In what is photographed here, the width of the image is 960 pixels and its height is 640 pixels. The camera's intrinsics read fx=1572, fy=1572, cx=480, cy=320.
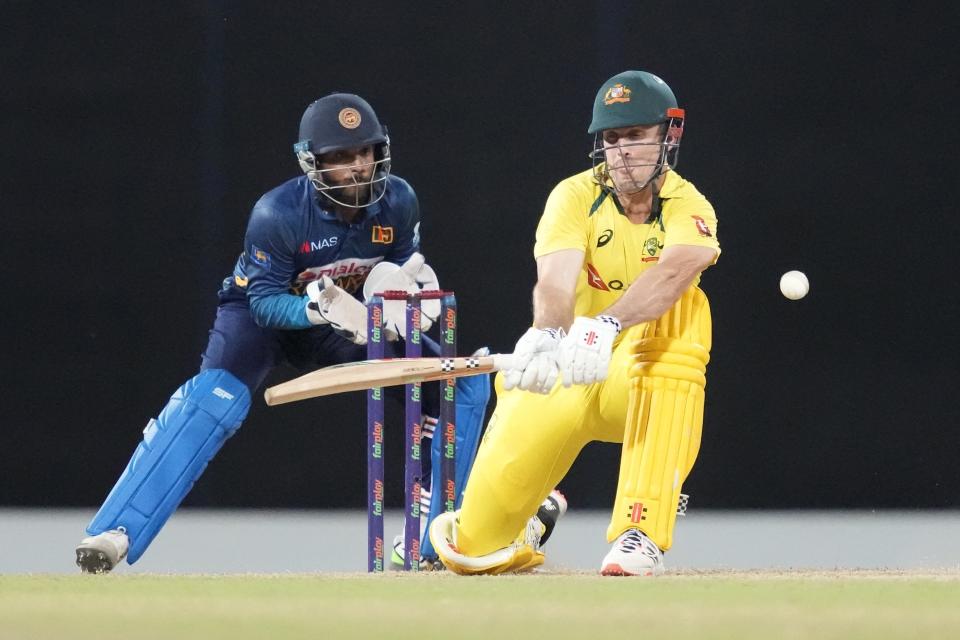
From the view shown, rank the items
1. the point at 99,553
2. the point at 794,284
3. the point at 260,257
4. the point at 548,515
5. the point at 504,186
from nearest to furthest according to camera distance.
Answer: the point at 794,284 < the point at 99,553 < the point at 260,257 < the point at 548,515 < the point at 504,186

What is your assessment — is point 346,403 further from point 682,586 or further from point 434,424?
point 682,586

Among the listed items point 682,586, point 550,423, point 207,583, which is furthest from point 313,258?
point 682,586

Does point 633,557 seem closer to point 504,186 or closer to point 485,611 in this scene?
point 485,611

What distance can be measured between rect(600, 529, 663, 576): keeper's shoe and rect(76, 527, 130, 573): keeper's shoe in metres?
1.19

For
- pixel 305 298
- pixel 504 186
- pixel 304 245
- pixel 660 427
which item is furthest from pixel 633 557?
pixel 504 186

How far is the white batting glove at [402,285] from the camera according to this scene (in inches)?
143

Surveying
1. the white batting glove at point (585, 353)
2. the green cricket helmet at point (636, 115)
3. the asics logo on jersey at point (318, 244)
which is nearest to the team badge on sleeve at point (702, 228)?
the green cricket helmet at point (636, 115)

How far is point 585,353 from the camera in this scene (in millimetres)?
2871

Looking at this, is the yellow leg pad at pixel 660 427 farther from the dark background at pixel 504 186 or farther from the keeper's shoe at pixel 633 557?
the dark background at pixel 504 186

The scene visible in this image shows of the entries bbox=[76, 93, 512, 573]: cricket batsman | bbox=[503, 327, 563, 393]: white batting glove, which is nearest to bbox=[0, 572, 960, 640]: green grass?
bbox=[503, 327, 563, 393]: white batting glove

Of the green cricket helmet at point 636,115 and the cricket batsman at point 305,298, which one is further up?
the green cricket helmet at point 636,115

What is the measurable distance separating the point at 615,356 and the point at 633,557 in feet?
1.60

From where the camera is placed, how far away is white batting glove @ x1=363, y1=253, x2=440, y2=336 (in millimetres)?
3642

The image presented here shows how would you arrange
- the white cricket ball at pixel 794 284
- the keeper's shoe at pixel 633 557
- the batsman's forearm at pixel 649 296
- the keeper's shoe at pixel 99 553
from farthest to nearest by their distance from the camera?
the keeper's shoe at pixel 99 553 < the white cricket ball at pixel 794 284 < the batsman's forearm at pixel 649 296 < the keeper's shoe at pixel 633 557
